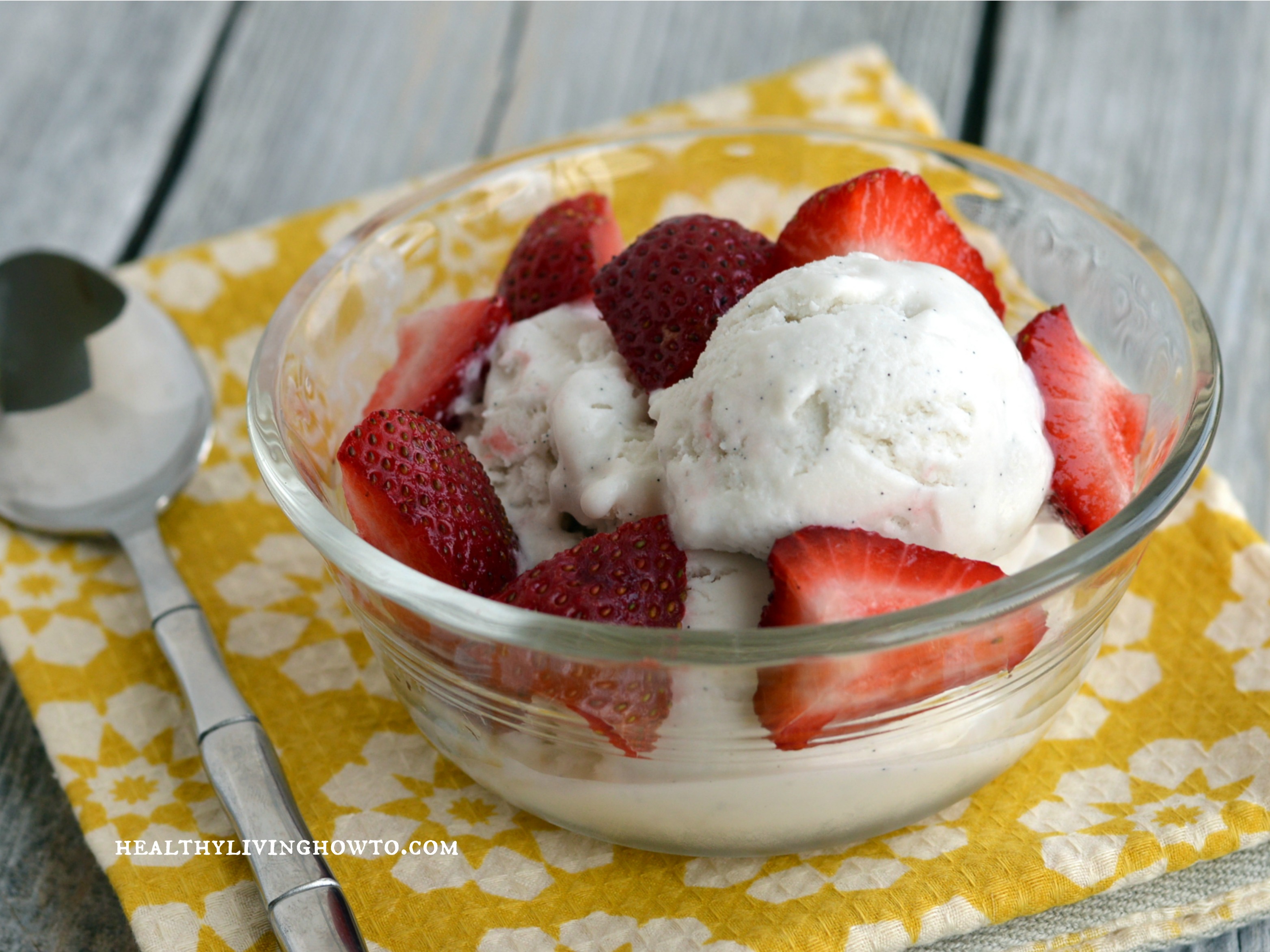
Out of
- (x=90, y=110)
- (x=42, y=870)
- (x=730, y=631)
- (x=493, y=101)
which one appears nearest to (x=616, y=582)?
(x=730, y=631)

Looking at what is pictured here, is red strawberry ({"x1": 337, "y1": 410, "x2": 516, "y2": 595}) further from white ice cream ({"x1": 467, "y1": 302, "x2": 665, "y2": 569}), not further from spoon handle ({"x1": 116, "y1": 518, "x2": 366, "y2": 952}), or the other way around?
spoon handle ({"x1": 116, "y1": 518, "x2": 366, "y2": 952})

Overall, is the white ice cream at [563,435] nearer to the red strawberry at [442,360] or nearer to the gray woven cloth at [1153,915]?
the red strawberry at [442,360]

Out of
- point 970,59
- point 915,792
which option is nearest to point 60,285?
point 915,792

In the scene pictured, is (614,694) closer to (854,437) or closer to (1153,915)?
(854,437)

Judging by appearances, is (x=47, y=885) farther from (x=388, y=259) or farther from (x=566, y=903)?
(x=388, y=259)

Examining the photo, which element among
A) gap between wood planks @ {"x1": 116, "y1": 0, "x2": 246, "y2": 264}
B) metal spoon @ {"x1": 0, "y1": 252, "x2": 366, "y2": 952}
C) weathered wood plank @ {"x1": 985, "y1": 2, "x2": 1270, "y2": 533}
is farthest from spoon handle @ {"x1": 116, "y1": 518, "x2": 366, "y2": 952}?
weathered wood plank @ {"x1": 985, "y1": 2, "x2": 1270, "y2": 533}
